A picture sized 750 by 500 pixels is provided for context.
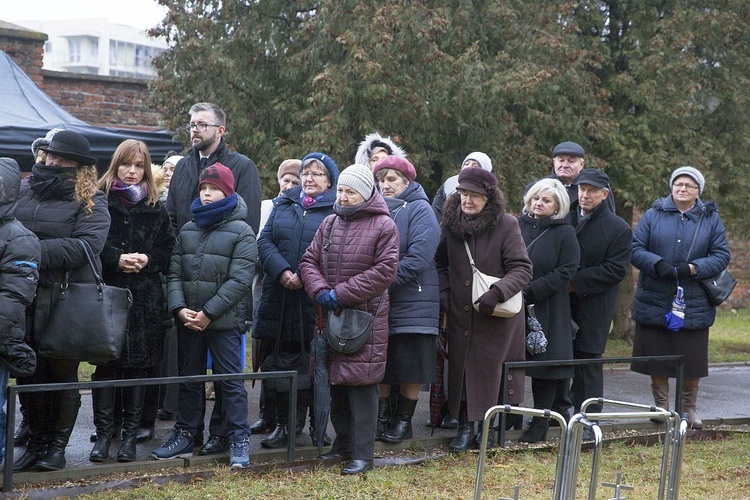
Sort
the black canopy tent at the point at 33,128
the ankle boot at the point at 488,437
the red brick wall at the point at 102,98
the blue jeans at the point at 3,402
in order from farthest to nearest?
1. the red brick wall at the point at 102,98
2. the black canopy tent at the point at 33,128
3. the ankle boot at the point at 488,437
4. the blue jeans at the point at 3,402

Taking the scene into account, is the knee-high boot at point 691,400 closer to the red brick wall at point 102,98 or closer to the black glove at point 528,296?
the black glove at point 528,296

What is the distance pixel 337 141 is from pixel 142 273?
4.71 meters

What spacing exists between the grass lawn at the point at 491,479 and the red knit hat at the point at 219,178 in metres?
1.70

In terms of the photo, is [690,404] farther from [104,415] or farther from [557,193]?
[104,415]

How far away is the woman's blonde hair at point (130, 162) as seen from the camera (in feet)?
21.4

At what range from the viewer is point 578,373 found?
791 centimetres

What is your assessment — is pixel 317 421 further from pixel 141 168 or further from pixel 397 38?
pixel 397 38

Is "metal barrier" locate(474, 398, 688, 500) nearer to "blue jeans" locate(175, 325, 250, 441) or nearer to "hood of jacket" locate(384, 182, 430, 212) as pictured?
"blue jeans" locate(175, 325, 250, 441)

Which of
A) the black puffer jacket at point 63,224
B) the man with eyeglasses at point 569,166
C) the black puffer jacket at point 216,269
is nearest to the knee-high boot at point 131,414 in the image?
the black puffer jacket at point 216,269

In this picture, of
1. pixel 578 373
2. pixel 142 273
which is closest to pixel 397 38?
pixel 578 373

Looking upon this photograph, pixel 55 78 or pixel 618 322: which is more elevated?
pixel 55 78

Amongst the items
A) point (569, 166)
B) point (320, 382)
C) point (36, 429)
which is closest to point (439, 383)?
point (320, 382)

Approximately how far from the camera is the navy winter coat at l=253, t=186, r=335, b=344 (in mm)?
6887

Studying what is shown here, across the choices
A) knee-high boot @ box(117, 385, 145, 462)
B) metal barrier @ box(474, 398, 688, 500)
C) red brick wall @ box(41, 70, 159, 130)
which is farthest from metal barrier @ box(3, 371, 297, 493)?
red brick wall @ box(41, 70, 159, 130)
